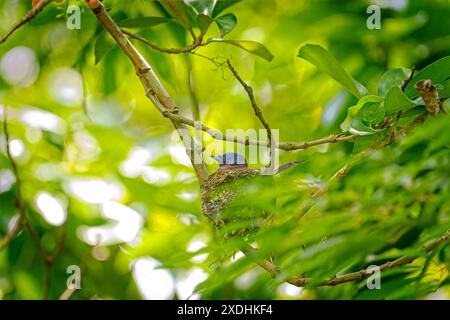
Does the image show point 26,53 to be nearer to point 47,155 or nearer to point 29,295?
→ point 47,155

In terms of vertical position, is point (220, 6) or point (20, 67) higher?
point (20, 67)

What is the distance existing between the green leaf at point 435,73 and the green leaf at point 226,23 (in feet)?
0.98

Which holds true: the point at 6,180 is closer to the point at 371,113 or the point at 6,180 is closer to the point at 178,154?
the point at 178,154

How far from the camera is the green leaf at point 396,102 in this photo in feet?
2.52

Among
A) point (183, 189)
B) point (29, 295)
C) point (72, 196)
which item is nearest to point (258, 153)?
point (183, 189)

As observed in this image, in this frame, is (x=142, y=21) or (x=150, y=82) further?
(x=142, y=21)

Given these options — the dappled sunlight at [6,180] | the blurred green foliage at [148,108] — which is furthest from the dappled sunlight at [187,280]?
the dappled sunlight at [6,180]

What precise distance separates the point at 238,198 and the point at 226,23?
46 cm

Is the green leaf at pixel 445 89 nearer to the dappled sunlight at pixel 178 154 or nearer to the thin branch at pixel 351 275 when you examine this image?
the thin branch at pixel 351 275

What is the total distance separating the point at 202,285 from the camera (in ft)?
1.88

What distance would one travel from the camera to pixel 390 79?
36.7 inches

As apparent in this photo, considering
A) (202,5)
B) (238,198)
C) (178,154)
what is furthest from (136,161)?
(238,198)

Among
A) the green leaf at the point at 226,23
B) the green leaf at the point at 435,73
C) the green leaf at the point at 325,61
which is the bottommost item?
the green leaf at the point at 435,73
